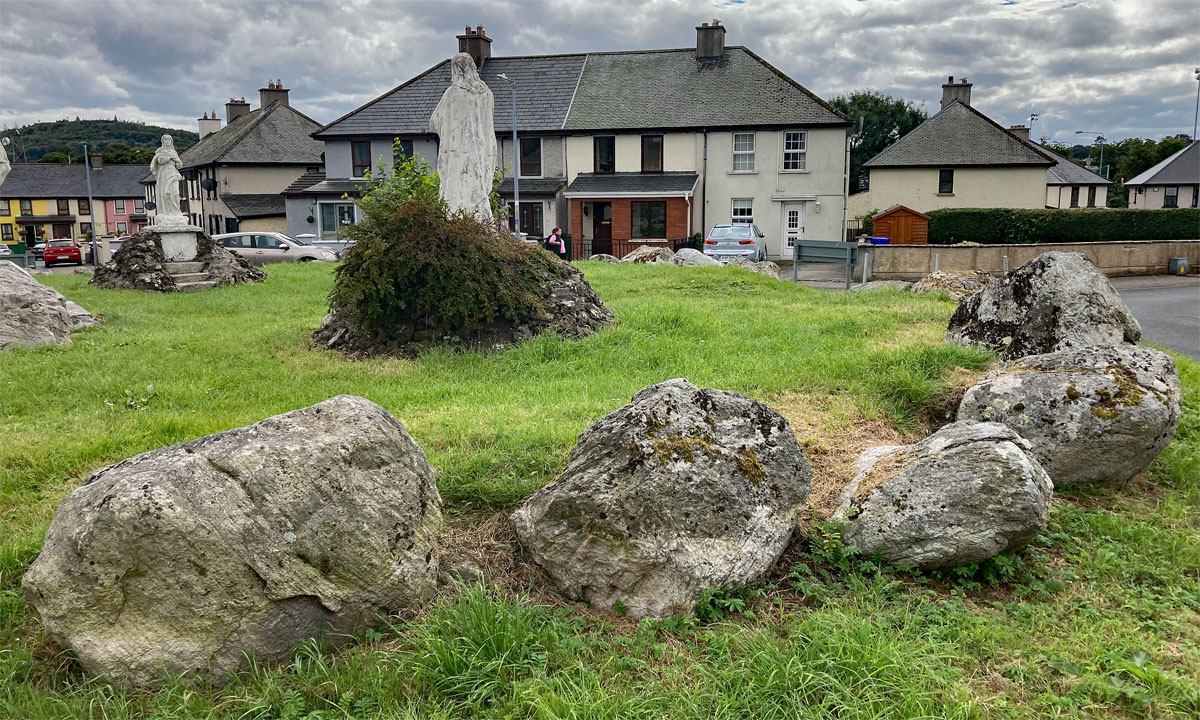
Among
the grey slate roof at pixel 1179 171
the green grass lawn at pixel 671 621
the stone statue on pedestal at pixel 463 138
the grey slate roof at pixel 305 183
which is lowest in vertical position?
the green grass lawn at pixel 671 621

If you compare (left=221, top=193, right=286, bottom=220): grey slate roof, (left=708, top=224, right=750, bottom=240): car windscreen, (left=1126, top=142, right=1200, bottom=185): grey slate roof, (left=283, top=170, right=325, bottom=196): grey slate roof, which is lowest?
(left=708, top=224, right=750, bottom=240): car windscreen

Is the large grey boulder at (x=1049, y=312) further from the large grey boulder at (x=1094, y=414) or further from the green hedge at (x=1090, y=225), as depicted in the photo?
the green hedge at (x=1090, y=225)

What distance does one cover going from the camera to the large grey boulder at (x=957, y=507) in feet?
14.2

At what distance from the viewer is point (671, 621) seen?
396 centimetres

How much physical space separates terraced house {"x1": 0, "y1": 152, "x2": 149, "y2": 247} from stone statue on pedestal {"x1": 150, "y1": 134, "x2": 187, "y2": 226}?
64.5 m

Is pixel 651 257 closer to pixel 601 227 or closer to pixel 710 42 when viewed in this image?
pixel 601 227

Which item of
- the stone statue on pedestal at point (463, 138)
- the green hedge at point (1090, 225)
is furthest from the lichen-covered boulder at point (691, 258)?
the green hedge at point (1090, 225)

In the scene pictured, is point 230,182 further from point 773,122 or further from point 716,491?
point 716,491

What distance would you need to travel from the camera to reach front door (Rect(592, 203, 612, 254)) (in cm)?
3669

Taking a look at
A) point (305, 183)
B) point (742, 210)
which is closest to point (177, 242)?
point (742, 210)

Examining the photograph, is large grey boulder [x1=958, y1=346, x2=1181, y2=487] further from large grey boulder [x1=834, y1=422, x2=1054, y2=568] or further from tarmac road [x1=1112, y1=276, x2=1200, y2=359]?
tarmac road [x1=1112, y1=276, x2=1200, y2=359]

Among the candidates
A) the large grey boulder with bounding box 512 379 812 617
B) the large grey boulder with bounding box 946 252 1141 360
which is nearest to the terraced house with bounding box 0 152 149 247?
the large grey boulder with bounding box 946 252 1141 360

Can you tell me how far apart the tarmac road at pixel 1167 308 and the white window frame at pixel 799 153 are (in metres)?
14.8

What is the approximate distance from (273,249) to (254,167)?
2301 centimetres
